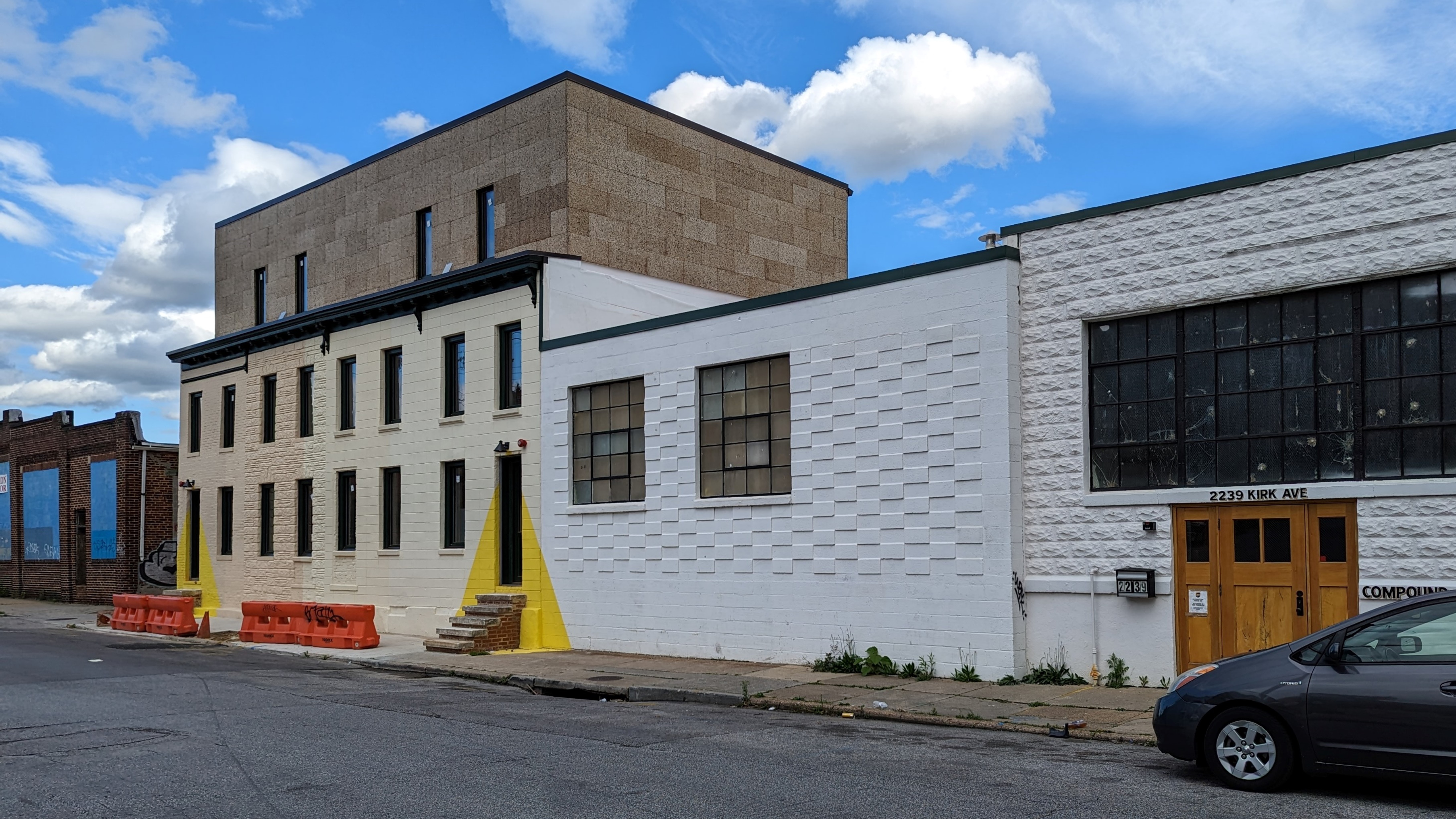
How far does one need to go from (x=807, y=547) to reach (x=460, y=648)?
21.6 feet

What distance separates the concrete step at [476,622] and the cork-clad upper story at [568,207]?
656 cm

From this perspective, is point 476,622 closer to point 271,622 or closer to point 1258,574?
point 271,622

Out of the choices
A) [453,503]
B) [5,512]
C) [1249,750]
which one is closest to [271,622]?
[453,503]

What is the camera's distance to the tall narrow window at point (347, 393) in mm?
26094

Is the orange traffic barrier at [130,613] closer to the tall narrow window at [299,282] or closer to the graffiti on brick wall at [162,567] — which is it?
the graffiti on brick wall at [162,567]

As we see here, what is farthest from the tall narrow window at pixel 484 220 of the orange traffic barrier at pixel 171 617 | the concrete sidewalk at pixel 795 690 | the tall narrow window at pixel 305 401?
the orange traffic barrier at pixel 171 617

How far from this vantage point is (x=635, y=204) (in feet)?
77.7

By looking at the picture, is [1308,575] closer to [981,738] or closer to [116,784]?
[981,738]

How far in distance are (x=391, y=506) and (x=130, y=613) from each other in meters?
7.20

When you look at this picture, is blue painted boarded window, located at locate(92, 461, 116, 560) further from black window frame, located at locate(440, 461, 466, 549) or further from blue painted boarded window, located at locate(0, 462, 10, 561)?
black window frame, located at locate(440, 461, 466, 549)

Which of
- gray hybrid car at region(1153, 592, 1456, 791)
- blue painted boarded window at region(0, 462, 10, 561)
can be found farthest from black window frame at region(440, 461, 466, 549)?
blue painted boarded window at region(0, 462, 10, 561)

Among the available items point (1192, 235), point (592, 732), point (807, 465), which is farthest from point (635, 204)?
point (592, 732)

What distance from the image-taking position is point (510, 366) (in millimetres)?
22312

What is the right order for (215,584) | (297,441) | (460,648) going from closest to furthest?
(460,648) < (297,441) < (215,584)
